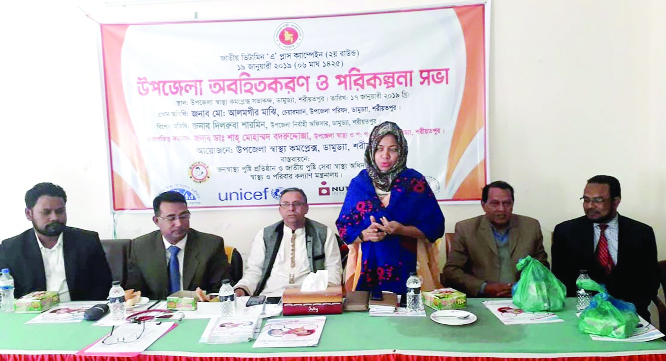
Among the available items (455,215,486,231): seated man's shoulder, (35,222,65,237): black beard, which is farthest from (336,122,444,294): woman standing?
(35,222,65,237): black beard

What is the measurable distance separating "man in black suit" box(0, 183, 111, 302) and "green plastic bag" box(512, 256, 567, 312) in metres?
2.32

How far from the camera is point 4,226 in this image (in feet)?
13.4

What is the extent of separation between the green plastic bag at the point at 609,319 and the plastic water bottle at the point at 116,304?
1.94 m

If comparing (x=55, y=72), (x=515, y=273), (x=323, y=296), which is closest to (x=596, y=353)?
(x=323, y=296)

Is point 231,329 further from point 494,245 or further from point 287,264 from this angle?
point 494,245

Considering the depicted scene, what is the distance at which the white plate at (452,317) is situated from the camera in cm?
204

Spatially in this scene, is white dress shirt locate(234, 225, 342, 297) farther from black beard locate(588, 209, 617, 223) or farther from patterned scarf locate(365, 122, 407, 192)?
black beard locate(588, 209, 617, 223)

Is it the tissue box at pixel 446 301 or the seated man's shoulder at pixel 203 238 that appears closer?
the tissue box at pixel 446 301

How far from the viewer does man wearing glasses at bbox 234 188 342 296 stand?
319 cm

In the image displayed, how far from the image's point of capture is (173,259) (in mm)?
3045

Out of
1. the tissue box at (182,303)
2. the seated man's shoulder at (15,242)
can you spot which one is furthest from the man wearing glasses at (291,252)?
the seated man's shoulder at (15,242)

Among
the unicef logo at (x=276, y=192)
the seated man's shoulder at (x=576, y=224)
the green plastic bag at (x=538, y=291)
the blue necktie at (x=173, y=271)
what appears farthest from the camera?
the unicef logo at (x=276, y=192)

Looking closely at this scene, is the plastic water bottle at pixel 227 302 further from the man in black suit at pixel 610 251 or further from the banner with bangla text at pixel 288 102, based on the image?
the man in black suit at pixel 610 251

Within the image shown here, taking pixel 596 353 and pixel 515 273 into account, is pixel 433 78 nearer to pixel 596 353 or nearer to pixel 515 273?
pixel 515 273
